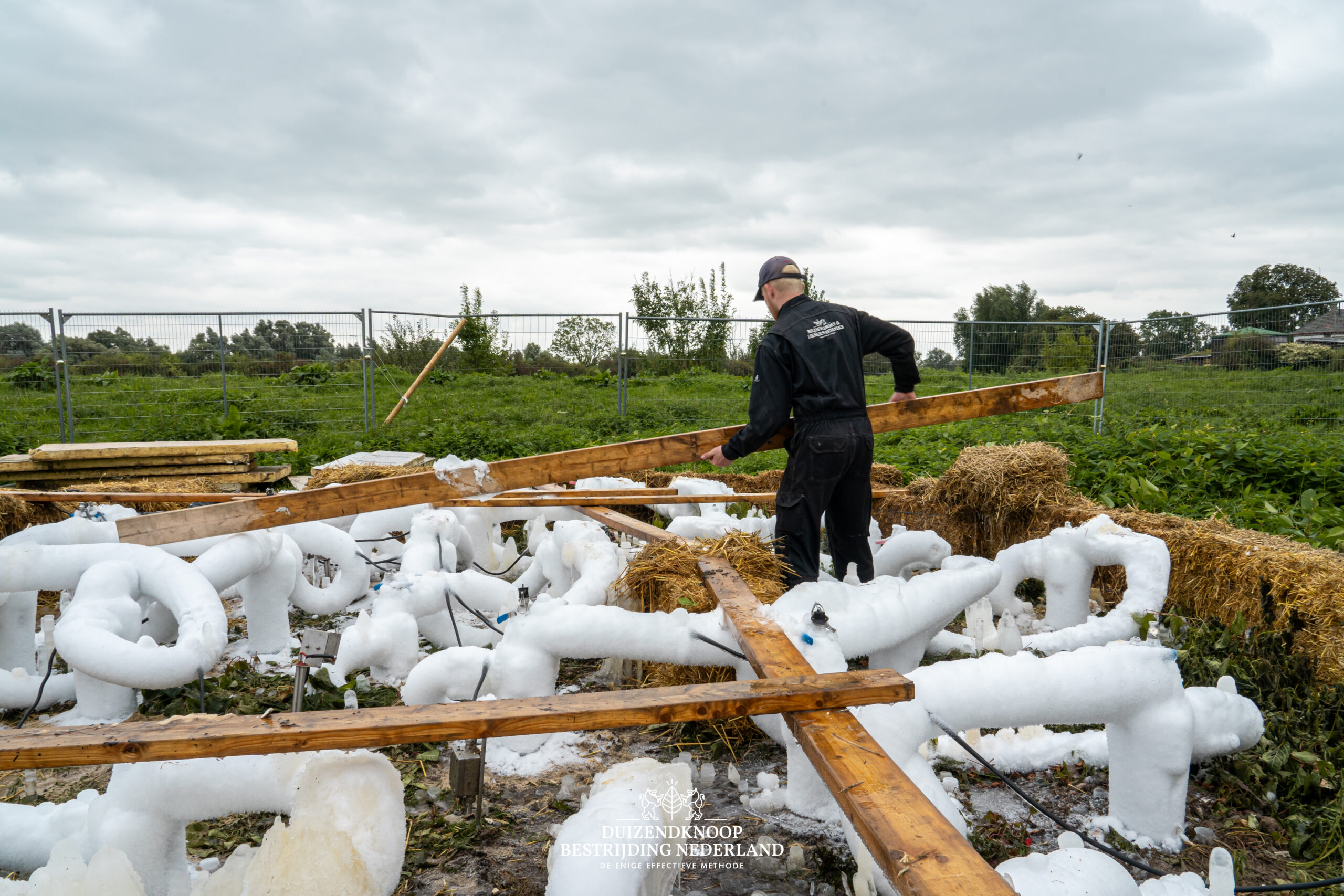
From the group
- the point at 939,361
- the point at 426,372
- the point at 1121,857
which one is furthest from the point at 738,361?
the point at 1121,857

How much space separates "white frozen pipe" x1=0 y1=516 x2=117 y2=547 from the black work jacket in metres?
2.92

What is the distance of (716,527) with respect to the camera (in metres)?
3.88

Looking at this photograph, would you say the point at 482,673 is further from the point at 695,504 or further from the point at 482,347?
the point at 482,347

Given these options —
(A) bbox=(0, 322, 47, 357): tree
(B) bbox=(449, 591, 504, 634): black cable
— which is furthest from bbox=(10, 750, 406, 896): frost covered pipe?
(A) bbox=(0, 322, 47, 357): tree

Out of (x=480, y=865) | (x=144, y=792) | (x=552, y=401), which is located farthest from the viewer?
(x=552, y=401)

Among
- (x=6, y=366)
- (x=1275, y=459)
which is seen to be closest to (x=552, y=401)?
(x=6, y=366)

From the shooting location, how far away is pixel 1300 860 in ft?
7.03

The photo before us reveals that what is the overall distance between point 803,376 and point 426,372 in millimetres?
8380

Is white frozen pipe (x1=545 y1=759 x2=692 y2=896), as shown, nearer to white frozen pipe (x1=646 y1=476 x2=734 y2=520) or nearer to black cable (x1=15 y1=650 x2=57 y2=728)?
black cable (x1=15 y1=650 x2=57 y2=728)

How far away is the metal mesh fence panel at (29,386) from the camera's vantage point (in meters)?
9.23

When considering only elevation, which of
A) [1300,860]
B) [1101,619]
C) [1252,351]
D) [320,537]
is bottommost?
[1300,860]

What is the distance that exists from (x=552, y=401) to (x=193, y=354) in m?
4.79

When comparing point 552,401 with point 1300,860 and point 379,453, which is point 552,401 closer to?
point 379,453

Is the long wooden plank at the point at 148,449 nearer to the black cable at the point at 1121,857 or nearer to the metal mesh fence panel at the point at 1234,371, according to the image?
the black cable at the point at 1121,857
